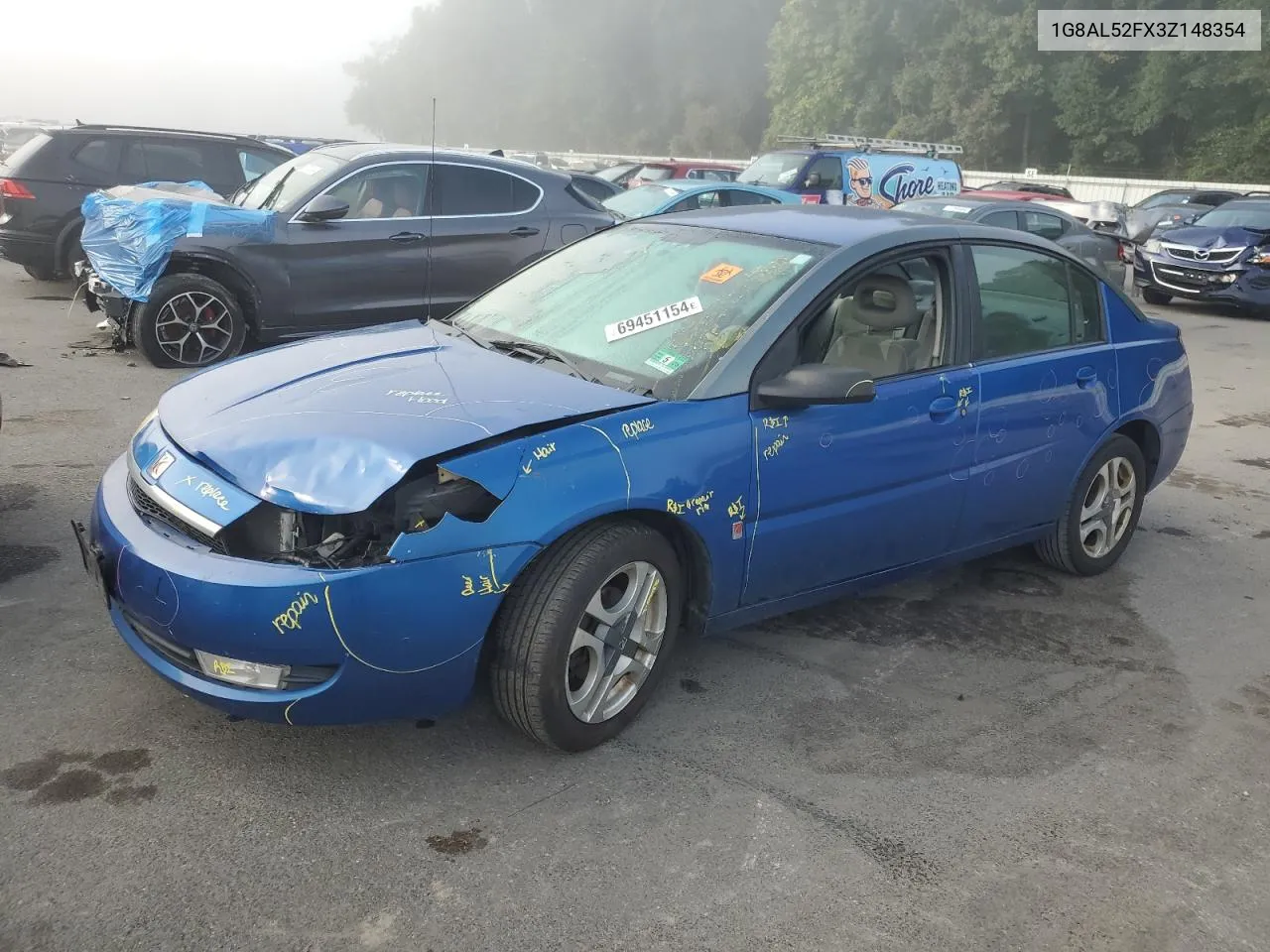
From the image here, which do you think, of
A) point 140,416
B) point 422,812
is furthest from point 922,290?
point 140,416

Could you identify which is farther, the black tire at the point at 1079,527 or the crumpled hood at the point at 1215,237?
the crumpled hood at the point at 1215,237

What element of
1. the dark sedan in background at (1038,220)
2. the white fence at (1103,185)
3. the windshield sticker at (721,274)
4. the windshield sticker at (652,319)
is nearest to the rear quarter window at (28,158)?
the dark sedan in background at (1038,220)

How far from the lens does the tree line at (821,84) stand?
4244 centimetres

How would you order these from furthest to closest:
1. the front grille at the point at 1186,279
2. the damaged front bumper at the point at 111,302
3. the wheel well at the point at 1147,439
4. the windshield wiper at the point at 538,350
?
the front grille at the point at 1186,279 < the damaged front bumper at the point at 111,302 < the wheel well at the point at 1147,439 < the windshield wiper at the point at 538,350

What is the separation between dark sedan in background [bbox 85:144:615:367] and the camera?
7.95 metres

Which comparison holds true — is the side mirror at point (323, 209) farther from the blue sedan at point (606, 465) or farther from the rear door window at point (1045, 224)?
the rear door window at point (1045, 224)

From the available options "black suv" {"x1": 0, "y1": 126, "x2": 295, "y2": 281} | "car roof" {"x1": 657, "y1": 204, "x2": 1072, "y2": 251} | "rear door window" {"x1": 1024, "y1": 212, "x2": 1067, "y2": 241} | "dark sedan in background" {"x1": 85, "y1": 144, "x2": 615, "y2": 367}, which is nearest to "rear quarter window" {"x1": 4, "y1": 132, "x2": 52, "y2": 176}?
"black suv" {"x1": 0, "y1": 126, "x2": 295, "y2": 281}

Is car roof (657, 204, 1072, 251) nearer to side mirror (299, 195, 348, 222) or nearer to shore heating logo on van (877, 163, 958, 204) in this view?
side mirror (299, 195, 348, 222)

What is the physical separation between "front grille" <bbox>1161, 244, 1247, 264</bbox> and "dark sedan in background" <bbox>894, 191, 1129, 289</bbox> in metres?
1.17

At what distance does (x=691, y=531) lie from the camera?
336 centimetres

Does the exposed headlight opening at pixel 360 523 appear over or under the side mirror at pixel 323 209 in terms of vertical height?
under

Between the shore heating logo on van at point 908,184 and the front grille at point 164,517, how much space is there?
1527 centimetres

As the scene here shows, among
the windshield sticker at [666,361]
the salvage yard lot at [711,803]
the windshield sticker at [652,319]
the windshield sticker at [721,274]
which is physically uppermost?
the windshield sticker at [721,274]

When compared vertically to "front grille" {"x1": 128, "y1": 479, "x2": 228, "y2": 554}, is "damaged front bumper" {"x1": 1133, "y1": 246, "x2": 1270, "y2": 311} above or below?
below
